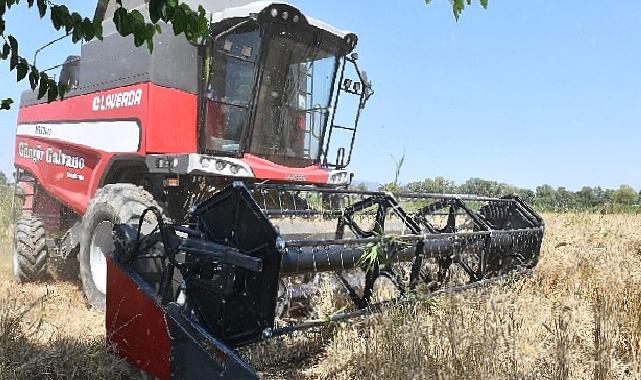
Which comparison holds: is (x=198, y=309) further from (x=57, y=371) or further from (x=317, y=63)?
(x=317, y=63)

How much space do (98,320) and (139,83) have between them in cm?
187

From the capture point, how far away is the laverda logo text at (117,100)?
15.0 ft

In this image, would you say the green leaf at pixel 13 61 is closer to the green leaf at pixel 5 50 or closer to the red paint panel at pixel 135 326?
the green leaf at pixel 5 50

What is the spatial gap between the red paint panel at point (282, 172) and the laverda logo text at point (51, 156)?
6.01 feet

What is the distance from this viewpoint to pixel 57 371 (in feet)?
8.71

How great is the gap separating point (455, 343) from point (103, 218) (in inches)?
112

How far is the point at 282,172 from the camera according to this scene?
15.4 ft

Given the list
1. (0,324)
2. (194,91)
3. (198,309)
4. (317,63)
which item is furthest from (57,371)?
(317,63)

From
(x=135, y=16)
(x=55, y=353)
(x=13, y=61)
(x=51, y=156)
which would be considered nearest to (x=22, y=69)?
(x=13, y=61)

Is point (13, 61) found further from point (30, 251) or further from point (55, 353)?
point (30, 251)

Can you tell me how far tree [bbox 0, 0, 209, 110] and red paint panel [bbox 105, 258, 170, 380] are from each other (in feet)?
3.30

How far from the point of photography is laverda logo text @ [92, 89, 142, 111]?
457 cm

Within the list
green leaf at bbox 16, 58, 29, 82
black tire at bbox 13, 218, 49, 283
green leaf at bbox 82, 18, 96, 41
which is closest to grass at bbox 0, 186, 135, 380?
green leaf at bbox 16, 58, 29, 82

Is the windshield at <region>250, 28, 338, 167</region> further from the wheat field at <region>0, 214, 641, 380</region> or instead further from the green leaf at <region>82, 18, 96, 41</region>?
the green leaf at <region>82, 18, 96, 41</region>
